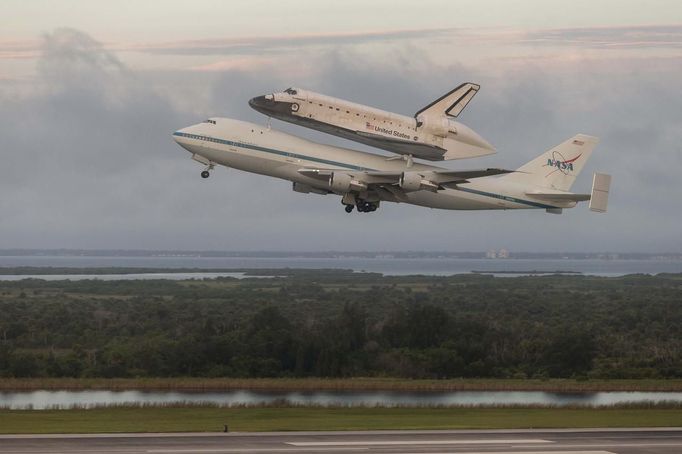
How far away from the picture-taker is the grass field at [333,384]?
104188 millimetres

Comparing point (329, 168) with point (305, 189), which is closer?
point (329, 168)

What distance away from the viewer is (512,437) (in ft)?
177

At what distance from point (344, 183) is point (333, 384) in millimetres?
43183

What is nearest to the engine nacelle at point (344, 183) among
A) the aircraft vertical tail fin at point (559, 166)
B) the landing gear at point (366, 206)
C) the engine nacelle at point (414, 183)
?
the engine nacelle at point (414, 183)

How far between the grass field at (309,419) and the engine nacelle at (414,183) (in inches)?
519

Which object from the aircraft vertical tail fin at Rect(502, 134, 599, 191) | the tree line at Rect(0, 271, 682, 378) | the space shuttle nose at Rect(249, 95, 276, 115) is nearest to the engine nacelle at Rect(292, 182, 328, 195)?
the space shuttle nose at Rect(249, 95, 276, 115)


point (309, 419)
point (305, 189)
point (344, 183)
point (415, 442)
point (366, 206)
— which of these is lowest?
point (309, 419)

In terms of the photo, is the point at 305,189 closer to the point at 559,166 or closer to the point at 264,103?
the point at 264,103

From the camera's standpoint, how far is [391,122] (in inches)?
2547

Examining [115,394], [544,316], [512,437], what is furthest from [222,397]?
[544,316]

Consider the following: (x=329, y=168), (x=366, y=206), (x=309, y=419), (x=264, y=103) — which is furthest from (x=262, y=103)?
Result: (x=309, y=419)

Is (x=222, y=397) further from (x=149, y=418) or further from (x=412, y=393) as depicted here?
(x=149, y=418)

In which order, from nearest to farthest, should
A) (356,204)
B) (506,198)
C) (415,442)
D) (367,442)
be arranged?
(367,442) → (415,442) → (356,204) → (506,198)

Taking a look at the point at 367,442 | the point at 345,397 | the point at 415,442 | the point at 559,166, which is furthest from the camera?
the point at 345,397
